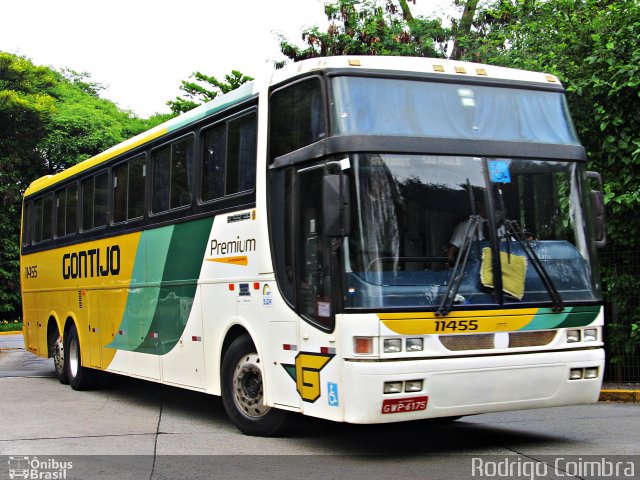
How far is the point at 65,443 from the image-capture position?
8719 millimetres

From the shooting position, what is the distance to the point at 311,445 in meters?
8.41

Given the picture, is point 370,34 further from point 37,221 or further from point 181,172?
point 181,172

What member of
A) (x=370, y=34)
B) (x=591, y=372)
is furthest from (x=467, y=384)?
(x=370, y=34)

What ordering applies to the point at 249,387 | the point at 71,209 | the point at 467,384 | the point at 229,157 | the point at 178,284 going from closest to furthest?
the point at 467,384, the point at 249,387, the point at 229,157, the point at 178,284, the point at 71,209

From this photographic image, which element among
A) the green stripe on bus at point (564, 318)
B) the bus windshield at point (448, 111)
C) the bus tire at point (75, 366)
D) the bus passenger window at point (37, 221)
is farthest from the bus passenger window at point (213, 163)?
the bus passenger window at point (37, 221)

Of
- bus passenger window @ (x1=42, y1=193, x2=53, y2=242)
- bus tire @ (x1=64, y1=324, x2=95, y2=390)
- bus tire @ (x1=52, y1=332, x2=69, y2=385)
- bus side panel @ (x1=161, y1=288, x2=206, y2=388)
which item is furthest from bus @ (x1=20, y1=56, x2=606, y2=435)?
bus passenger window @ (x1=42, y1=193, x2=53, y2=242)

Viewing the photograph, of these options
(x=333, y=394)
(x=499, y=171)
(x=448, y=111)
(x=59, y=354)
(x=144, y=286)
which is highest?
(x=448, y=111)

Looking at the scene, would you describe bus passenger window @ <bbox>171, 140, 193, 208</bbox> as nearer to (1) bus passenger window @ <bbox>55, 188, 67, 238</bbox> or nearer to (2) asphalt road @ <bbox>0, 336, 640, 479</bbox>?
(2) asphalt road @ <bbox>0, 336, 640, 479</bbox>

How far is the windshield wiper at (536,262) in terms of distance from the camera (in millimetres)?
7746

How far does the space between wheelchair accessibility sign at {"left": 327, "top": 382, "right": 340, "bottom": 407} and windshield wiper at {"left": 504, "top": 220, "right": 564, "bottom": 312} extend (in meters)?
1.96

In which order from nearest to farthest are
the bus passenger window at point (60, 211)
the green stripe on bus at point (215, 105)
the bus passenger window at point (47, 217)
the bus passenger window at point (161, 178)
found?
the green stripe on bus at point (215, 105), the bus passenger window at point (161, 178), the bus passenger window at point (60, 211), the bus passenger window at point (47, 217)

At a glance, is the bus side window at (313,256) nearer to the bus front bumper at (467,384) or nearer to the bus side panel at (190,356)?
the bus front bumper at (467,384)

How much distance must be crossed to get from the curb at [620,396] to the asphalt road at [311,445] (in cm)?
36

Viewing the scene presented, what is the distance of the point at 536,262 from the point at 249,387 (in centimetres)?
306
